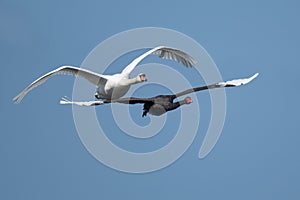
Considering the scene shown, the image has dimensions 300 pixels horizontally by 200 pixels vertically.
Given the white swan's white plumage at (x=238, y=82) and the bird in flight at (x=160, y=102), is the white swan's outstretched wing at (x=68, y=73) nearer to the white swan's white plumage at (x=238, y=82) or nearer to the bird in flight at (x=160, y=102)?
the bird in flight at (x=160, y=102)

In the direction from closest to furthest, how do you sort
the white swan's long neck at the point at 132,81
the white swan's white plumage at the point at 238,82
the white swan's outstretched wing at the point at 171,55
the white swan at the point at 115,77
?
the white swan's long neck at the point at 132,81 → the white swan at the point at 115,77 → the white swan's white plumage at the point at 238,82 → the white swan's outstretched wing at the point at 171,55

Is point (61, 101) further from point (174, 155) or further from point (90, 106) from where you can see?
point (174, 155)

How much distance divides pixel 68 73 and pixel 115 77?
2525 millimetres

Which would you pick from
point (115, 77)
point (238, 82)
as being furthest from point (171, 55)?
point (115, 77)

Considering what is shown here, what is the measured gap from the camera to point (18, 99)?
49.5m

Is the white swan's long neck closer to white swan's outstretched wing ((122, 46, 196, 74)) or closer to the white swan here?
the white swan

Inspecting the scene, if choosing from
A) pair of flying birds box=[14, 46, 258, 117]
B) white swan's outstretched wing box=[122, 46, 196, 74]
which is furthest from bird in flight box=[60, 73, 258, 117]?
white swan's outstretched wing box=[122, 46, 196, 74]

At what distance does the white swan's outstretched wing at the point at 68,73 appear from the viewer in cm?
4986

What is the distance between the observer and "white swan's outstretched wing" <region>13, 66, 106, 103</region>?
1963 inches

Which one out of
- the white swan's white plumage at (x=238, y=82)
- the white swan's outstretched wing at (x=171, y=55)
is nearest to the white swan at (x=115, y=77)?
the white swan's outstretched wing at (x=171, y=55)

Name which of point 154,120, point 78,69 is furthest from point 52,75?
point 154,120

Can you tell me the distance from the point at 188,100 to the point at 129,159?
11.7 feet

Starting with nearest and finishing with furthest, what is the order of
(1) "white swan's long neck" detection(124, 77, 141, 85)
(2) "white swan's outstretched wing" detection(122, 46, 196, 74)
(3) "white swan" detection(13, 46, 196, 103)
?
(1) "white swan's long neck" detection(124, 77, 141, 85) → (3) "white swan" detection(13, 46, 196, 103) → (2) "white swan's outstretched wing" detection(122, 46, 196, 74)

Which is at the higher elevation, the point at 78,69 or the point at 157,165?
the point at 78,69
